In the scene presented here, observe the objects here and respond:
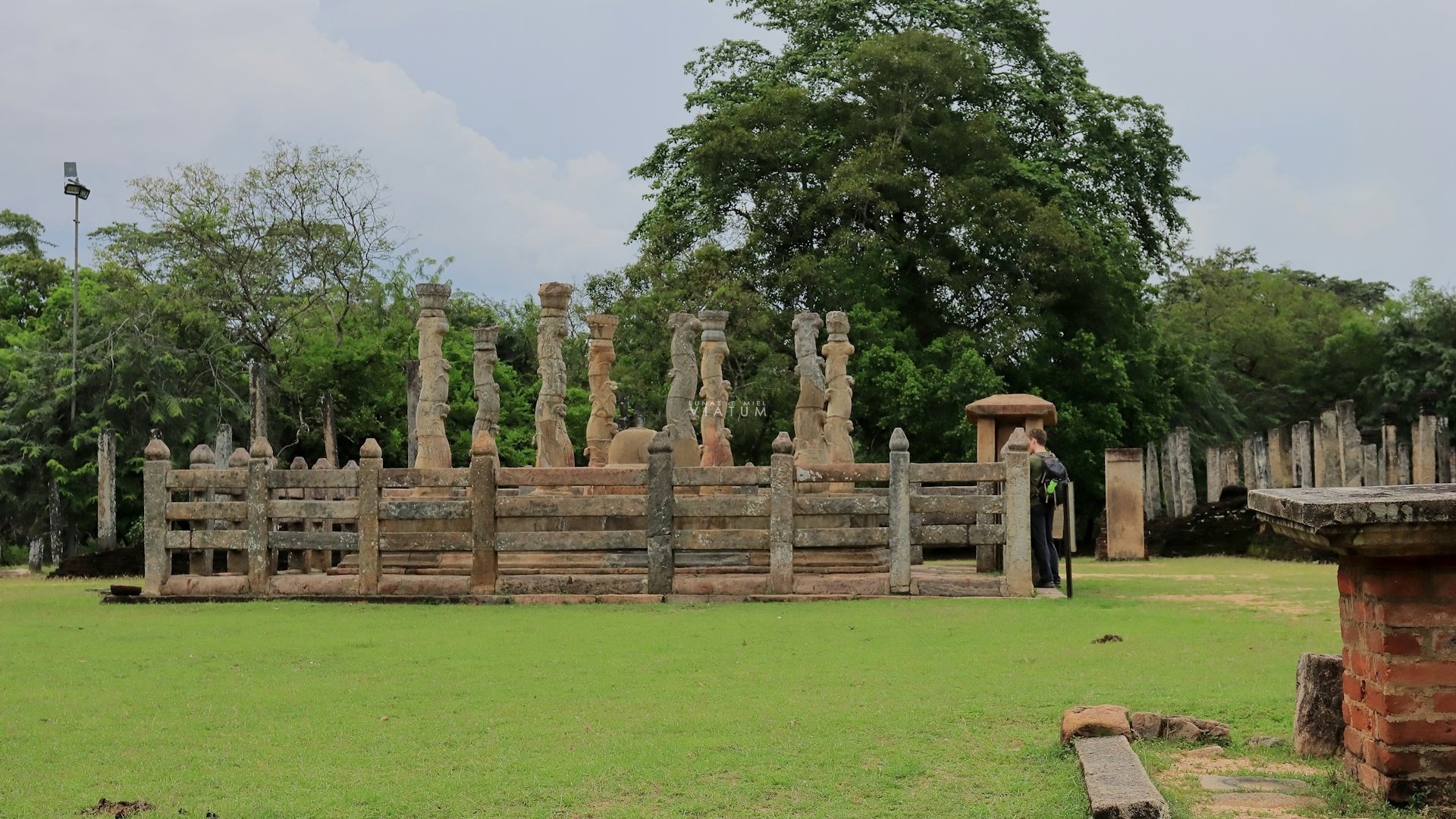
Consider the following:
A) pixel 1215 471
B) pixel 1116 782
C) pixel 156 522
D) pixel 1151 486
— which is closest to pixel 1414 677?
pixel 1116 782

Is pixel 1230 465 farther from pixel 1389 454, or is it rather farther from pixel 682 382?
pixel 682 382

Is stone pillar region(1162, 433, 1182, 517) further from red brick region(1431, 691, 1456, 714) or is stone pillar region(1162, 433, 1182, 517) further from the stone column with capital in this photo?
red brick region(1431, 691, 1456, 714)

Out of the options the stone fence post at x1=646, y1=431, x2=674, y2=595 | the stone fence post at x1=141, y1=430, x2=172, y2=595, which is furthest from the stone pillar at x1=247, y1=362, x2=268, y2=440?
the stone fence post at x1=646, y1=431, x2=674, y2=595

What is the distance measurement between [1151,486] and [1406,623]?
23628 millimetres

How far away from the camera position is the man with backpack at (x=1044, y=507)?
14594 millimetres

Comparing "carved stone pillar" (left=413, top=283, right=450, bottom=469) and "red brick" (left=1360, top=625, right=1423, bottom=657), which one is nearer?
"red brick" (left=1360, top=625, right=1423, bottom=657)

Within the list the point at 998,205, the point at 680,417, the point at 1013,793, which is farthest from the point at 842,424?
the point at 1013,793

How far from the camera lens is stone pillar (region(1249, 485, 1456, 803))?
4.72 meters

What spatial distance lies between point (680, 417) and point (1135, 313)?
1394cm

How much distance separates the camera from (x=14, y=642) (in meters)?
11.1

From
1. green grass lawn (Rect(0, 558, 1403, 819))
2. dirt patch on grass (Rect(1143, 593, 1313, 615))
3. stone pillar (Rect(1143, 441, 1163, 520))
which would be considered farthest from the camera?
stone pillar (Rect(1143, 441, 1163, 520))

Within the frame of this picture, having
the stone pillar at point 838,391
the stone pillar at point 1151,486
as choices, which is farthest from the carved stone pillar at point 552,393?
the stone pillar at point 1151,486

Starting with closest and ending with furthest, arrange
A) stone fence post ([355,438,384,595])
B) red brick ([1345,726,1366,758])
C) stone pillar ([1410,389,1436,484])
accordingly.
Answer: red brick ([1345,726,1366,758]) < stone fence post ([355,438,384,595]) < stone pillar ([1410,389,1436,484])

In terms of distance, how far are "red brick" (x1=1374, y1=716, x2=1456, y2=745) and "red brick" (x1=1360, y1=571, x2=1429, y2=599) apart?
1.40 feet
